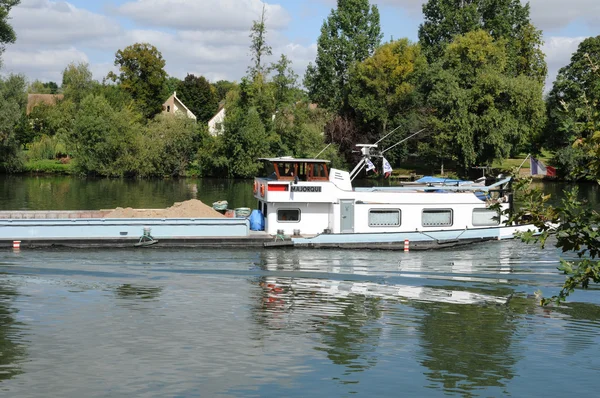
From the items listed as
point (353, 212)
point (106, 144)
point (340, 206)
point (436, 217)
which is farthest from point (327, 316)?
point (106, 144)

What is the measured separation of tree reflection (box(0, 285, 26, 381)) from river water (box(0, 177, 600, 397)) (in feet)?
0.18

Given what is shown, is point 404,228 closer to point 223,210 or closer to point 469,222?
point 469,222

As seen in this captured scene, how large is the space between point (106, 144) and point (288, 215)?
52.1 metres

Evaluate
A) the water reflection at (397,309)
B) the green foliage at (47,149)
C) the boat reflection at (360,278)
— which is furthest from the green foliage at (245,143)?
the water reflection at (397,309)

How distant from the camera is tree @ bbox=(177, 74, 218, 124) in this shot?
11188cm

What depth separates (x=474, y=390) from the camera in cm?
1484

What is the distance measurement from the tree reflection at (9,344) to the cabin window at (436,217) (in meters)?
17.1

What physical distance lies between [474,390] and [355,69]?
70.5m

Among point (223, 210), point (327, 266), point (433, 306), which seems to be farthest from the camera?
point (223, 210)

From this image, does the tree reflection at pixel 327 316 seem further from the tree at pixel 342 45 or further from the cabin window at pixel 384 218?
the tree at pixel 342 45

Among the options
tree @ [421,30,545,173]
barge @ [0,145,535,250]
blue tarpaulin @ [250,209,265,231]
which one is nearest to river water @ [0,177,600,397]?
barge @ [0,145,535,250]

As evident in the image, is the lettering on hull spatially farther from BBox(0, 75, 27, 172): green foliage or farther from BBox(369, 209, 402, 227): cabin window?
BBox(0, 75, 27, 172): green foliage

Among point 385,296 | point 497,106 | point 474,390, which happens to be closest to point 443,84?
point 497,106

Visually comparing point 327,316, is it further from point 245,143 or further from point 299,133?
point 299,133
